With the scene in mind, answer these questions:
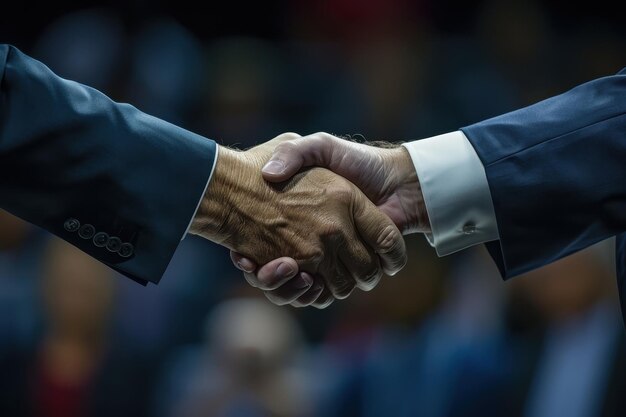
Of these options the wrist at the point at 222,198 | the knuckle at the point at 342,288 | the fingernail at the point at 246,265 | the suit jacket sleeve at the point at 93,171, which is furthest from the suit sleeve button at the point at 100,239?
the knuckle at the point at 342,288

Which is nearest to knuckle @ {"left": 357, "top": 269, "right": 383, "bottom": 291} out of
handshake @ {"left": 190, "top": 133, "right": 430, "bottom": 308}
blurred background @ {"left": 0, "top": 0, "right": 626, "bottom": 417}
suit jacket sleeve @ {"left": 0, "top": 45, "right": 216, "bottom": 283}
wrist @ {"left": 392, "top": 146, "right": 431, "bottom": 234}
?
handshake @ {"left": 190, "top": 133, "right": 430, "bottom": 308}

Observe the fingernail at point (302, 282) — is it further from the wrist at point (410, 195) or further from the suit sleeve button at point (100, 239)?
the suit sleeve button at point (100, 239)

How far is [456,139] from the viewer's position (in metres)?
1.99

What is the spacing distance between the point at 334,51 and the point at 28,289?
4.78 feet

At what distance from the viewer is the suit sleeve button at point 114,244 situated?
1.79 metres

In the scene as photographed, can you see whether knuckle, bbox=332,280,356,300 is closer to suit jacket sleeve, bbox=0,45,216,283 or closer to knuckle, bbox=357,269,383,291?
knuckle, bbox=357,269,383,291

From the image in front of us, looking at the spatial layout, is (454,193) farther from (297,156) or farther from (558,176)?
(297,156)

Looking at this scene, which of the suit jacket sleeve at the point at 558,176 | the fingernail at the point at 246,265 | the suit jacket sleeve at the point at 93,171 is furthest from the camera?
the fingernail at the point at 246,265

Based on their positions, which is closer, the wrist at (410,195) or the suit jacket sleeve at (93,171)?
the suit jacket sleeve at (93,171)

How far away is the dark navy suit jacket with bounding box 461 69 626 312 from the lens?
1.86 meters

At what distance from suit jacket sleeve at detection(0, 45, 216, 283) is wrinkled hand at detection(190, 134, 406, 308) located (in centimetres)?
7

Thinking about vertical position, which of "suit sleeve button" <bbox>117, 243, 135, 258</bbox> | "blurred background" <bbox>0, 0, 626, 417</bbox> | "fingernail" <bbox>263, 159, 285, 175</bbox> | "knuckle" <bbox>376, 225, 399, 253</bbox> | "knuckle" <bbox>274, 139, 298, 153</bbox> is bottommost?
"blurred background" <bbox>0, 0, 626, 417</bbox>

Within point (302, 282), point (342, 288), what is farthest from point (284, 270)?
point (342, 288)

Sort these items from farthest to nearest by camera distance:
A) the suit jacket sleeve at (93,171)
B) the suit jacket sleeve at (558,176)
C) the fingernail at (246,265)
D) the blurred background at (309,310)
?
the blurred background at (309,310) → the fingernail at (246,265) → the suit jacket sleeve at (558,176) → the suit jacket sleeve at (93,171)
